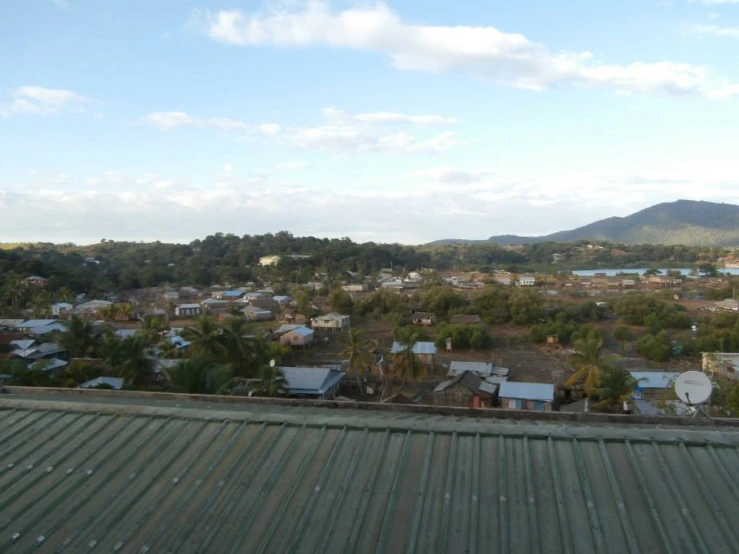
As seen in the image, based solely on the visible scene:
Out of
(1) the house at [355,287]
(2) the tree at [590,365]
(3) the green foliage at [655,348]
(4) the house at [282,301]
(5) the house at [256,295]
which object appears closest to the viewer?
(2) the tree at [590,365]

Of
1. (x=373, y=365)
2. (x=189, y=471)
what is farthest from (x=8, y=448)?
(x=373, y=365)

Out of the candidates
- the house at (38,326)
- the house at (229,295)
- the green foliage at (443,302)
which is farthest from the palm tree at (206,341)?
the house at (229,295)

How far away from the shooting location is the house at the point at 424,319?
1312 inches

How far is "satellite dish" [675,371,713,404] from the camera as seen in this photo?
5668 mm

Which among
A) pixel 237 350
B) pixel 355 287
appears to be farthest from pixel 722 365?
pixel 355 287

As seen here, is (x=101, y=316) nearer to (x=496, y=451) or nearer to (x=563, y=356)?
(x=563, y=356)

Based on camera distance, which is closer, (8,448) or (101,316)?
(8,448)

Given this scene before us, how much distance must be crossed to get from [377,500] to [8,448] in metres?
3.18

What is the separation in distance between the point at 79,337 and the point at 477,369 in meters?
15.2

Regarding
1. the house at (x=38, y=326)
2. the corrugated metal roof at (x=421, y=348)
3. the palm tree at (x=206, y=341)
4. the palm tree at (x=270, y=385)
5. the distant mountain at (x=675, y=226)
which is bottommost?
the corrugated metal roof at (x=421, y=348)

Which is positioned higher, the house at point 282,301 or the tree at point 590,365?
the tree at point 590,365

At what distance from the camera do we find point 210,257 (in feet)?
222

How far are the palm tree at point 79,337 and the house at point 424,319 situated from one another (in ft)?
60.2

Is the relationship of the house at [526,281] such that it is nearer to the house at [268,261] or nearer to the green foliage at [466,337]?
the green foliage at [466,337]
